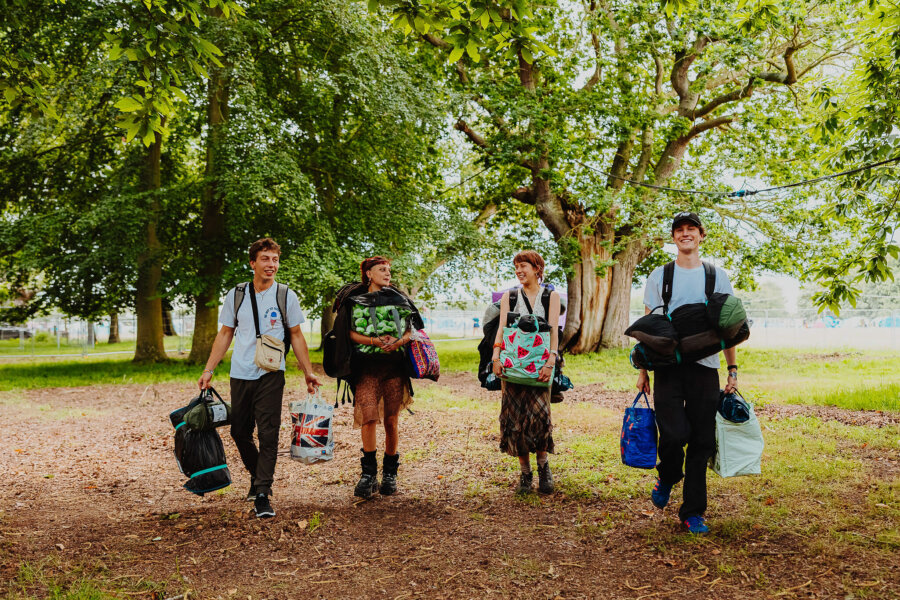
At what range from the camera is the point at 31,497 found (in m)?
5.58

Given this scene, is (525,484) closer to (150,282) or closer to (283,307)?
(283,307)

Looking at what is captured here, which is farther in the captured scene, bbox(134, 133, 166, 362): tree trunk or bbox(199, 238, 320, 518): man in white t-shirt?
bbox(134, 133, 166, 362): tree trunk

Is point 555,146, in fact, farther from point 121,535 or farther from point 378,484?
point 121,535

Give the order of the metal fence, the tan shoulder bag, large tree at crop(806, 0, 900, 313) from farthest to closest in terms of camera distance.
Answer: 1. the metal fence
2. large tree at crop(806, 0, 900, 313)
3. the tan shoulder bag

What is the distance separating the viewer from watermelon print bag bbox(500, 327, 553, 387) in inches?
197

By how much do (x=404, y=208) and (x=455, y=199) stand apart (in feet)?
14.9

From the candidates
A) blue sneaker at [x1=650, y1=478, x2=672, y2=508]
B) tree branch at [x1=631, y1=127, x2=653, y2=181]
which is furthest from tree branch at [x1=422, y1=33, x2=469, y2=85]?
blue sneaker at [x1=650, y1=478, x2=672, y2=508]

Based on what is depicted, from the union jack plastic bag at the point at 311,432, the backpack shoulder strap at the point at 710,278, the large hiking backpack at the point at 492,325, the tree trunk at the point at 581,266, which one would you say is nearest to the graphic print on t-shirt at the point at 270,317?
the union jack plastic bag at the point at 311,432

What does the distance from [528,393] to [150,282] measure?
50.9 ft

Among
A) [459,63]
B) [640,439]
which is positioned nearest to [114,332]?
[459,63]

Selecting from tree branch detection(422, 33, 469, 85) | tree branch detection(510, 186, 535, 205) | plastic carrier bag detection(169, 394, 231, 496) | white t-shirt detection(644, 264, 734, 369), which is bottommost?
plastic carrier bag detection(169, 394, 231, 496)

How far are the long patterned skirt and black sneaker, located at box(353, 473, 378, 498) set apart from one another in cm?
108

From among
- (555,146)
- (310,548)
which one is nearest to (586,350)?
(555,146)

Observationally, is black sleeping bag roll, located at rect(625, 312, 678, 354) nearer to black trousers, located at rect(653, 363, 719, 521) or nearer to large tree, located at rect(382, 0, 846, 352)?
black trousers, located at rect(653, 363, 719, 521)
